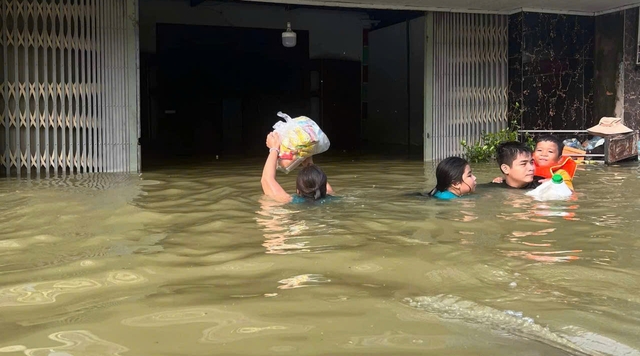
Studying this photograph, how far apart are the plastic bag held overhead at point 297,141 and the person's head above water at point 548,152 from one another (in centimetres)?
222

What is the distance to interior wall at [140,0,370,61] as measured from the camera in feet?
49.8

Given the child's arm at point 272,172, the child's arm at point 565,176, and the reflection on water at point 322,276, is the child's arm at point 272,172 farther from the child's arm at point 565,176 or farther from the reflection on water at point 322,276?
the child's arm at point 565,176

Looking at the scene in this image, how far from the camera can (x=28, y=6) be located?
8.84m

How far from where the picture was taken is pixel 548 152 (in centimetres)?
636

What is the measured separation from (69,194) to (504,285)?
188 inches

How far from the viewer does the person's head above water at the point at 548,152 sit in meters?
6.37

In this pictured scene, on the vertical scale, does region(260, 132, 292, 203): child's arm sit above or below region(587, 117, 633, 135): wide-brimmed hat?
below

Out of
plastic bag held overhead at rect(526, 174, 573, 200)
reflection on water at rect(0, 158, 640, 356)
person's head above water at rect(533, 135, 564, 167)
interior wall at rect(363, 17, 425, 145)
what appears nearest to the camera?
reflection on water at rect(0, 158, 640, 356)

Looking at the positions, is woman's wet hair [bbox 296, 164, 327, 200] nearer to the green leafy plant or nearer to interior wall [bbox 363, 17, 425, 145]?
the green leafy plant

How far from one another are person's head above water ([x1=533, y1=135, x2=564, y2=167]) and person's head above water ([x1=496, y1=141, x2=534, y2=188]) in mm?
381

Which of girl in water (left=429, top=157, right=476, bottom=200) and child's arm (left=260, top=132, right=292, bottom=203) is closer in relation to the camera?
child's arm (left=260, top=132, right=292, bottom=203)

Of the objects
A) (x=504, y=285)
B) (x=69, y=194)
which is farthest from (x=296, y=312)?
(x=69, y=194)

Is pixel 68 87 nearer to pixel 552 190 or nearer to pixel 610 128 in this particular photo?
pixel 552 190

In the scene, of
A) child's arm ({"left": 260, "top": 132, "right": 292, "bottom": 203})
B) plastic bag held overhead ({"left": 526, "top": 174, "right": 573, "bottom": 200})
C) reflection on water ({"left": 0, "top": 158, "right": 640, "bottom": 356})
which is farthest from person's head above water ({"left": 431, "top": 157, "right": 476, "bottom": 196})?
child's arm ({"left": 260, "top": 132, "right": 292, "bottom": 203})
